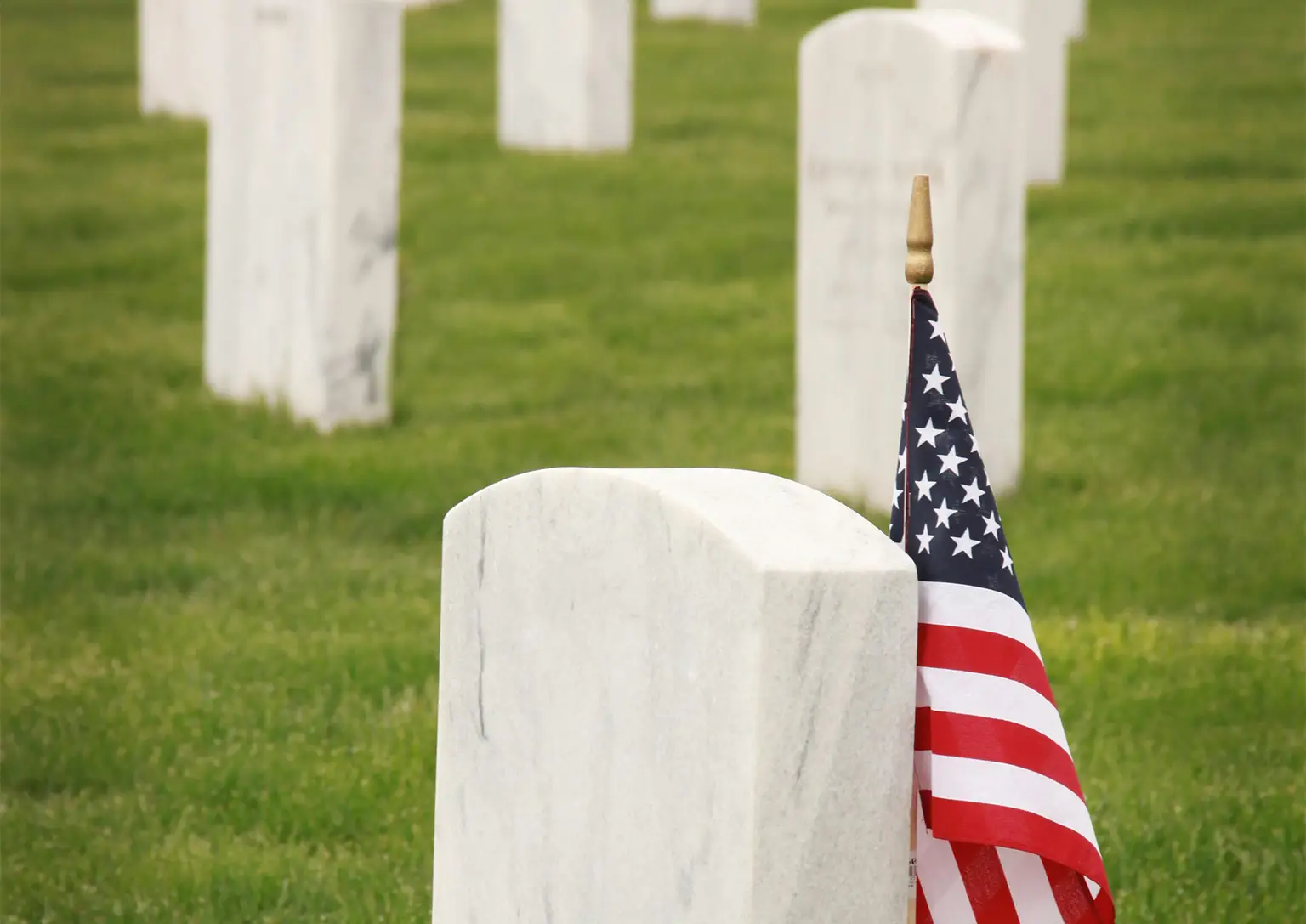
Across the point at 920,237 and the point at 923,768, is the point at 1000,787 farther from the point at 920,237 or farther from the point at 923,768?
the point at 920,237

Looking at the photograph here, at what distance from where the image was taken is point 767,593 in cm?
231

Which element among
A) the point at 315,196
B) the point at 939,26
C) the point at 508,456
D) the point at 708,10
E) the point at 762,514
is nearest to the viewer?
the point at 762,514

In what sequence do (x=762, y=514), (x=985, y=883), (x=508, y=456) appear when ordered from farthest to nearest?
(x=508, y=456) < (x=985, y=883) < (x=762, y=514)

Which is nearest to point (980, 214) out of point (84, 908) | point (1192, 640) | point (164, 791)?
point (1192, 640)

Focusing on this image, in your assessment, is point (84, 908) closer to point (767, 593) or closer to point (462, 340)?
point (767, 593)

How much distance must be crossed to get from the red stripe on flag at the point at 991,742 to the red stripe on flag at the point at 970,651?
0.06 meters

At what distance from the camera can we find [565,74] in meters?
13.0

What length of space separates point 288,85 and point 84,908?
198 inches

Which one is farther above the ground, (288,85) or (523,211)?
(288,85)

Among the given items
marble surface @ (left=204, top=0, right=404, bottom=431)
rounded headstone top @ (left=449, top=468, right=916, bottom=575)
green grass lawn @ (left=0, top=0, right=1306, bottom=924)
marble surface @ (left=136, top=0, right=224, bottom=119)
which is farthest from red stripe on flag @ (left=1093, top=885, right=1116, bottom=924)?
marble surface @ (left=136, top=0, right=224, bottom=119)

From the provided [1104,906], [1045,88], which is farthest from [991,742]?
[1045,88]

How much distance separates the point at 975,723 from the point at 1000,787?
88mm

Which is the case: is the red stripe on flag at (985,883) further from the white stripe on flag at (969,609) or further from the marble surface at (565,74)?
the marble surface at (565,74)

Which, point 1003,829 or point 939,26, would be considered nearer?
point 1003,829
